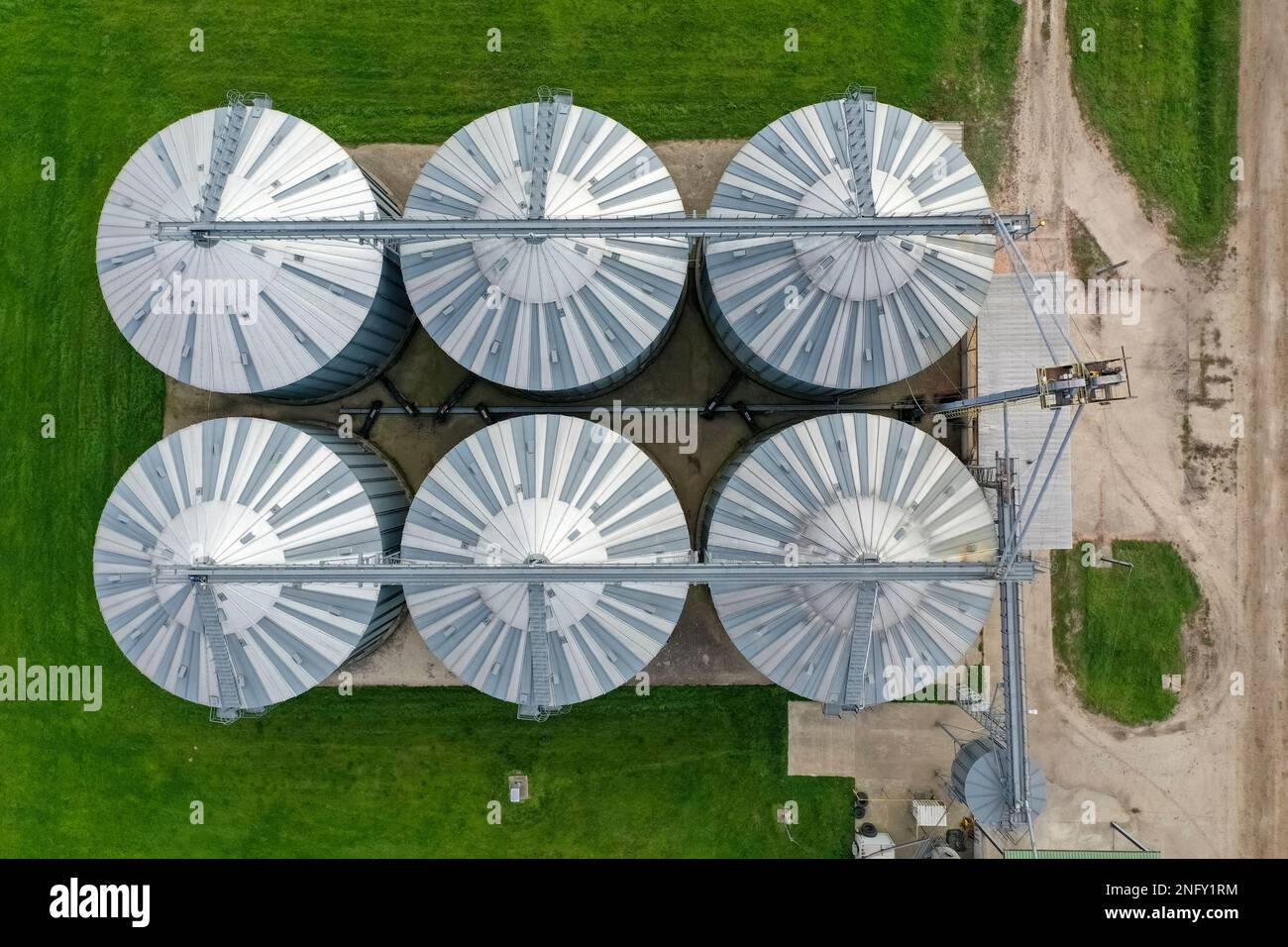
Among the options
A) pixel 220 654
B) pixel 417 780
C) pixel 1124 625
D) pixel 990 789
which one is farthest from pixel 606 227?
pixel 1124 625

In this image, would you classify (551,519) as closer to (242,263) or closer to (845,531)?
(845,531)

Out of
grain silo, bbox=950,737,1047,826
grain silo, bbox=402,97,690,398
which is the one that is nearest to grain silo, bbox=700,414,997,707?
grain silo, bbox=950,737,1047,826

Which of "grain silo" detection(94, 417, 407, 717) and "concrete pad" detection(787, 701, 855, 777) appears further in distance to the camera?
"concrete pad" detection(787, 701, 855, 777)

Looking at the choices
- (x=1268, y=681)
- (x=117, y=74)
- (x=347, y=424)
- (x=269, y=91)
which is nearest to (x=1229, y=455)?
(x=1268, y=681)

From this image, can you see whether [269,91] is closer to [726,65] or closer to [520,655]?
[726,65]

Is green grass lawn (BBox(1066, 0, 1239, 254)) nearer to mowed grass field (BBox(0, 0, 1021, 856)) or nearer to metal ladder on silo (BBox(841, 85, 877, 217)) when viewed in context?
mowed grass field (BBox(0, 0, 1021, 856))

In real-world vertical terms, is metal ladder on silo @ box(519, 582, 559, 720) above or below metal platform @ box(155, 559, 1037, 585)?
below

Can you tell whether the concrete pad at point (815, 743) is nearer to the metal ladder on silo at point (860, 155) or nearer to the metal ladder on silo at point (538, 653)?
the metal ladder on silo at point (538, 653)
